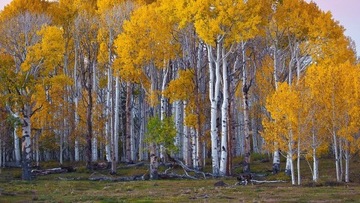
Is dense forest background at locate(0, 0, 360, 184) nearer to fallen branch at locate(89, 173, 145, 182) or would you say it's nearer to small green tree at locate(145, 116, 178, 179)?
small green tree at locate(145, 116, 178, 179)

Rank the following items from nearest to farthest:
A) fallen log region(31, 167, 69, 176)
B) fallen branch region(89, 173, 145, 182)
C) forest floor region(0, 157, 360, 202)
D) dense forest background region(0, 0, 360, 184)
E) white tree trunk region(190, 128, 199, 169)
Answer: forest floor region(0, 157, 360, 202) → dense forest background region(0, 0, 360, 184) → fallen branch region(89, 173, 145, 182) → white tree trunk region(190, 128, 199, 169) → fallen log region(31, 167, 69, 176)

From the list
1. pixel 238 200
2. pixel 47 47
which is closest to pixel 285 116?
pixel 238 200

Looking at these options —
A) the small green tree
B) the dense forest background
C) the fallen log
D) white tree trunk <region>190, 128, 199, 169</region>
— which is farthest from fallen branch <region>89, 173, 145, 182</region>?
the fallen log

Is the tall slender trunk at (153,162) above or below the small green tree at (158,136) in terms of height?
below

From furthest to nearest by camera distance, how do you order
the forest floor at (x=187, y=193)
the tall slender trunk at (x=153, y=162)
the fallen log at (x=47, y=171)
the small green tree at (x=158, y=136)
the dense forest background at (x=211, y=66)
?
the fallen log at (x=47, y=171), the tall slender trunk at (x=153, y=162), the small green tree at (x=158, y=136), the dense forest background at (x=211, y=66), the forest floor at (x=187, y=193)

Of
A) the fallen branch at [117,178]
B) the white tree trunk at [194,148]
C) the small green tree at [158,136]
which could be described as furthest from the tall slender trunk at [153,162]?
the white tree trunk at [194,148]

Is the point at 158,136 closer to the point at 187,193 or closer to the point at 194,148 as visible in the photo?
the point at 194,148

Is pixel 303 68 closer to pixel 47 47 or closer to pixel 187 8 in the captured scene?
pixel 187 8

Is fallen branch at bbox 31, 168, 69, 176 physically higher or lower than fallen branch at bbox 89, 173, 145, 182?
higher

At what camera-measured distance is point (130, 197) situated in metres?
25.7

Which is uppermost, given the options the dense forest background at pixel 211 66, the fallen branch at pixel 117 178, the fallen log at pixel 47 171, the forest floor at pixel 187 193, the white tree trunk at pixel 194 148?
the dense forest background at pixel 211 66

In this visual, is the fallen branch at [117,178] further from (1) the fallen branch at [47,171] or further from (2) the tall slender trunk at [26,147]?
(1) the fallen branch at [47,171]

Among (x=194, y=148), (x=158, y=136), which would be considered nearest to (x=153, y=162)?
(x=158, y=136)

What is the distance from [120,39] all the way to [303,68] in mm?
17571
